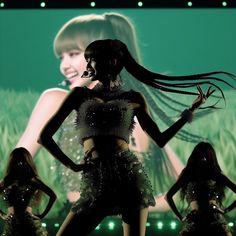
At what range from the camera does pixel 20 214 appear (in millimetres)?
3566

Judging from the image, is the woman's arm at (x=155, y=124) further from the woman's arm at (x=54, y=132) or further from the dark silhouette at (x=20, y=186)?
the dark silhouette at (x=20, y=186)

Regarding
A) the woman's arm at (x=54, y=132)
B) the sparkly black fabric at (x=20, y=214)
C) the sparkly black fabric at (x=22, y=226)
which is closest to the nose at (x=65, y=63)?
the sparkly black fabric at (x=20, y=214)

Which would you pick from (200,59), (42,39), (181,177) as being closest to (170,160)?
(200,59)

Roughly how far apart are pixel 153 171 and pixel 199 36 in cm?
130

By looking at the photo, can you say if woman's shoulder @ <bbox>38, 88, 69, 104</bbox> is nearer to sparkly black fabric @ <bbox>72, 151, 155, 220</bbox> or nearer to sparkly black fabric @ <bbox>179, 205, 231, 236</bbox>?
sparkly black fabric @ <bbox>179, 205, 231, 236</bbox>

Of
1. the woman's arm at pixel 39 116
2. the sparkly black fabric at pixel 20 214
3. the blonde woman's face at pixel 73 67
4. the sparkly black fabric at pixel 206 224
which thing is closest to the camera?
the sparkly black fabric at pixel 206 224

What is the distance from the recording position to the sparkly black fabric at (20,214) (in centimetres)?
350

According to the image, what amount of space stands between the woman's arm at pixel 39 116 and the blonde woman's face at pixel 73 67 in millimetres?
153

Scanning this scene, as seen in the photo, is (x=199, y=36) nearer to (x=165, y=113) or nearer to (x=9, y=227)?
(x=165, y=113)

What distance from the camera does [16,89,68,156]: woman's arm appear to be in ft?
15.8

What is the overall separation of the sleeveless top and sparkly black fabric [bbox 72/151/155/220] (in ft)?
0.33

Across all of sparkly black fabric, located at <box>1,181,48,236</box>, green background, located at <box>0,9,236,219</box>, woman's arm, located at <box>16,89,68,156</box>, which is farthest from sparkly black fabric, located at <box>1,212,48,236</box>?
woman's arm, located at <box>16,89,68,156</box>

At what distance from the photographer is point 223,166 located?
15.5 feet

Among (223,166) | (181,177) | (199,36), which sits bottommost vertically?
(223,166)
